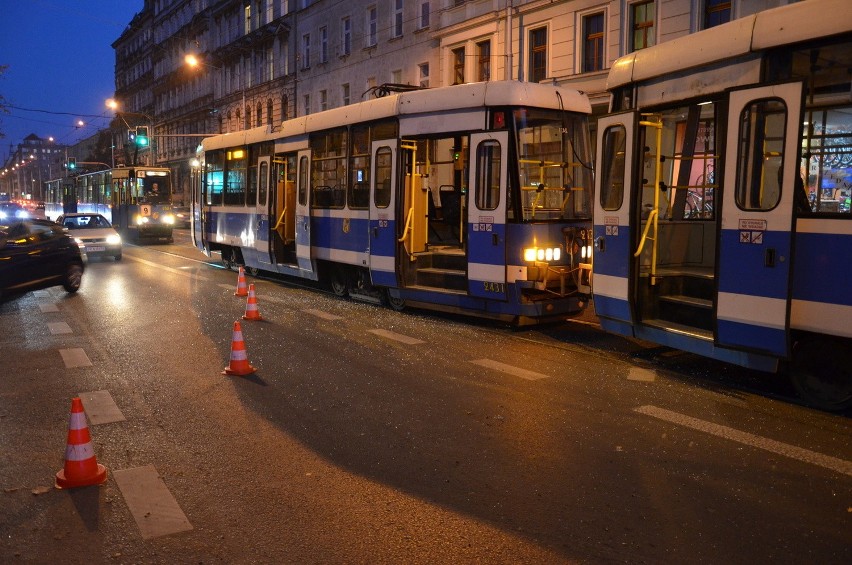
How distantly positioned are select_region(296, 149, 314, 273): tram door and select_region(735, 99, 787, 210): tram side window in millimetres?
9748

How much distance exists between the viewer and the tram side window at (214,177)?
2050 cm

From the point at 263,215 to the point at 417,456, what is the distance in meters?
12.8

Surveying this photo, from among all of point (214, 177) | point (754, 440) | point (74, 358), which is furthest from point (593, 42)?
point (754, 440)

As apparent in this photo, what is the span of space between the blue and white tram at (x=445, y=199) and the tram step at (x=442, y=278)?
0.03 m

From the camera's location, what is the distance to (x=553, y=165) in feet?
36.9

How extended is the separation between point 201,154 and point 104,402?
1560 centimetres

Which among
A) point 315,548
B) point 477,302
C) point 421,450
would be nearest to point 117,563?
point 315,548

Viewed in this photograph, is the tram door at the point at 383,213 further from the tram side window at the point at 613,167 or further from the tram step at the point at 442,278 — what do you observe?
the tram side window at the point at 613,167

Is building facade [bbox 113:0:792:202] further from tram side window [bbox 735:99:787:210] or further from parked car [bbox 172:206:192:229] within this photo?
tram side window [bbox 735:99:787:210]

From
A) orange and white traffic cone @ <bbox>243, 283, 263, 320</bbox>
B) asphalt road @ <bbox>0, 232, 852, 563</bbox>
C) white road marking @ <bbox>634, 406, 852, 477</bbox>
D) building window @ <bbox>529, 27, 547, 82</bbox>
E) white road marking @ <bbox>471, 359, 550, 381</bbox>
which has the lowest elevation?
asphalt road @ <bbox>0, 232, 852, 563</bbox>

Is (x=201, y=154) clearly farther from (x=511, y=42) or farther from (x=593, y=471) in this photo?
(x=593, y=471)

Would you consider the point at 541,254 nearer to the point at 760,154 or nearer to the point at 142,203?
the point at 760,154

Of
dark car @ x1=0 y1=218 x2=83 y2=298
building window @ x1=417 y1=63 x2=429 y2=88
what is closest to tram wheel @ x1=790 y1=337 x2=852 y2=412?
dark car @ x1=0 y1=218 x2=83 y2=298

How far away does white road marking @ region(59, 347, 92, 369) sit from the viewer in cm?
909
